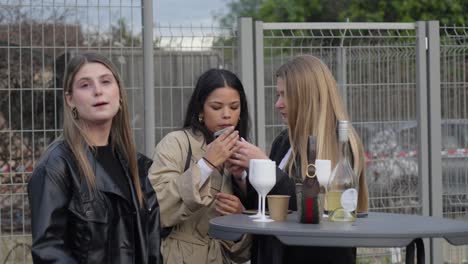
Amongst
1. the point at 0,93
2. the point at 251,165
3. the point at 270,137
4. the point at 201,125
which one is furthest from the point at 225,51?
the point at 251,165

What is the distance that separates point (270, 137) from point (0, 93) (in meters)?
2.13

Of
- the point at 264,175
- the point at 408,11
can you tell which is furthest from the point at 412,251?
the point at 408,11

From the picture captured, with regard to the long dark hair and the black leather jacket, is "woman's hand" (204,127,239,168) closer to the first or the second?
the long dark hair

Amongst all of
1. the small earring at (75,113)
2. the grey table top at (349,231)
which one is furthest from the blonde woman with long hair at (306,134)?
the small earring at (75,113)

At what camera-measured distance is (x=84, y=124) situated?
3686mm

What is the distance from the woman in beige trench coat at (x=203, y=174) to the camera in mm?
4285

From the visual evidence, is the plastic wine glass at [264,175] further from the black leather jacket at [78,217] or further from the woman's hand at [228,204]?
the black leather jacket at [78,217]

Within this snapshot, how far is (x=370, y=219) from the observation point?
4.02m

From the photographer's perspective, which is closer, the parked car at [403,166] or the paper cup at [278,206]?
the paper cup at [278,206]

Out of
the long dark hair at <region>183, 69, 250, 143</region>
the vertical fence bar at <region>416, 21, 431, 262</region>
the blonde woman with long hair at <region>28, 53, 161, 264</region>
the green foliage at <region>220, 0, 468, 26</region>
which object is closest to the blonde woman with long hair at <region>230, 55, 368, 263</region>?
the long dark hair at <region>183, 69, 250, 143</region>

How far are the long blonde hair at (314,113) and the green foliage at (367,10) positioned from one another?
23.5 m

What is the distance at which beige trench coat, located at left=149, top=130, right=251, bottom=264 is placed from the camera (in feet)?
14.1

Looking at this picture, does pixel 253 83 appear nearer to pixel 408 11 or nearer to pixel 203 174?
pixel 203 174

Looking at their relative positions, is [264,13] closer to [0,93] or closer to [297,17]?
Answer: [297,17]
